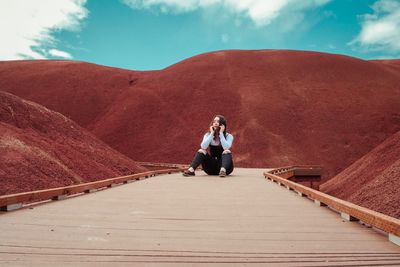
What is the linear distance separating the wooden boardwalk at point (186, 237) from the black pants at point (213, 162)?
6876mm

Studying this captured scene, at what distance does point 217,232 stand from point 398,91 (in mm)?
68578

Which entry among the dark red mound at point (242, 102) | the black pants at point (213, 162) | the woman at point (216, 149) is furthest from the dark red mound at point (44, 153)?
the dark red mound at point (242, 102)

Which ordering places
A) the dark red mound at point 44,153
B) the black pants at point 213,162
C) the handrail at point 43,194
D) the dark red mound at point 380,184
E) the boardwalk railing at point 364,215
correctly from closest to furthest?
the boardwalk railing at point 364,215
the handrail at point 43,194
the dark red mound at point 380,184
the dark red mound at point 44,153
the black pants at point 213,162

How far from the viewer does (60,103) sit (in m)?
66.6

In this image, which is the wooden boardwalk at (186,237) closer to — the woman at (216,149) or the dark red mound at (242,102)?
the woman at (216,149)

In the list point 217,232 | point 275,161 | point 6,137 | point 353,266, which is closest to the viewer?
point 353,266

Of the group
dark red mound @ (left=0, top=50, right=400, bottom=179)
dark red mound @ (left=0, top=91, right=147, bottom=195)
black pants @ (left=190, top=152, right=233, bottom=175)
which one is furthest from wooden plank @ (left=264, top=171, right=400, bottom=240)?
dark red mound @ (left=0, top=50, right=400, bottom=179)

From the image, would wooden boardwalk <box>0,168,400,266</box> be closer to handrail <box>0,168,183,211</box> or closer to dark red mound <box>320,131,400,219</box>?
handrail <box>0,168,183,211</box>

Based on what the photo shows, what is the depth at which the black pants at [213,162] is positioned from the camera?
44.2 feet

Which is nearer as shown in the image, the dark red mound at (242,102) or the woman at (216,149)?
the woman at (216,149)

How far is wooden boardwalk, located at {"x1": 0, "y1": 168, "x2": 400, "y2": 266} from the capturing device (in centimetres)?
328

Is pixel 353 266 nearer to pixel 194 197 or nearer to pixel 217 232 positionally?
pixel 217 232

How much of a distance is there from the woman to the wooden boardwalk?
6.72 meters

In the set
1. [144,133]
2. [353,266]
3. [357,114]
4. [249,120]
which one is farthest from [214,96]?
[353,266]
